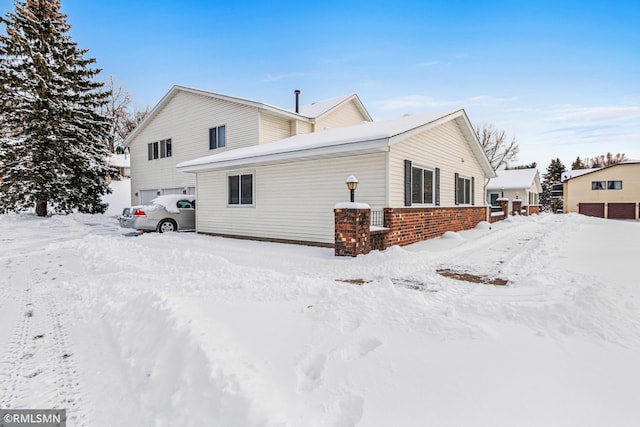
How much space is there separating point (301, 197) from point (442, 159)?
5289 mm

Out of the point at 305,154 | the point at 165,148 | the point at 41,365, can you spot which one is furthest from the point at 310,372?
the point at 165,148

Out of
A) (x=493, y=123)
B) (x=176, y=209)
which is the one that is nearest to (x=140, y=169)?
(x=176, y=209)

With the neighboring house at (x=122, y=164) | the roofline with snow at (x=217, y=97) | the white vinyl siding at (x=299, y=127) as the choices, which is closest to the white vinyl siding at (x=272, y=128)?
the white vinyl siding at (x=299, y=127)

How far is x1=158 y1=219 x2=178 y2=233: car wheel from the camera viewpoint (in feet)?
40.0

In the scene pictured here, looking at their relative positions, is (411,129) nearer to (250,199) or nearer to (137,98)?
(250,199)

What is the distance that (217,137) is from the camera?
15.8 m

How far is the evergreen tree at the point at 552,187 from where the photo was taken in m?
43.5

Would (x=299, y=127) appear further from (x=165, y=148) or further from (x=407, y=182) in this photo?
(x=165, y=148)

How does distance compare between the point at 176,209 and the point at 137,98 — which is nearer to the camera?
the point at 176,209

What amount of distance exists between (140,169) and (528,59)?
2177 centimetres

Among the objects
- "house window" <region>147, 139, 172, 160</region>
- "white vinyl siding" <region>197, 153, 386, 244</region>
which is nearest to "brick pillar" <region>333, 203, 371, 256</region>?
"white vinyl siding" <region>197, 153, 386, 244</region>

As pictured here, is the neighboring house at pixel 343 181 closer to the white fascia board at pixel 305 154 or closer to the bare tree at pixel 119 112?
the white fascia board at pixel 305 154

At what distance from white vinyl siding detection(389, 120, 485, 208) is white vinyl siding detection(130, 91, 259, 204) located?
24.5ft

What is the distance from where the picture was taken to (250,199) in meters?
10.8
